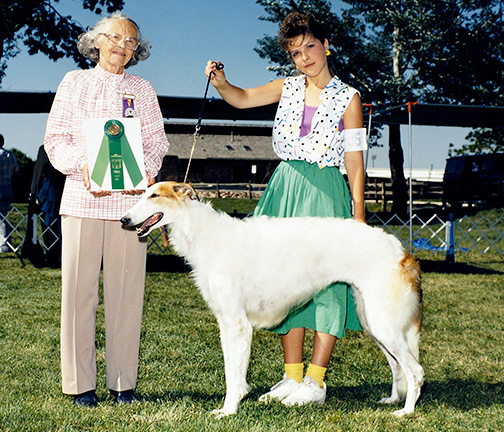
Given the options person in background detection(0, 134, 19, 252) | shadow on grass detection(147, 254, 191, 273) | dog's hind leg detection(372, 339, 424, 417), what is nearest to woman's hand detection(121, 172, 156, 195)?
dog's hind leg detection(372, 339, 424, 417)

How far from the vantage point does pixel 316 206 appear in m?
3.69

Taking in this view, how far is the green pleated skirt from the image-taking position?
12.1 ft

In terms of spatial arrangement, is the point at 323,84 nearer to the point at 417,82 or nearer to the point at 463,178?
the point at 417,82

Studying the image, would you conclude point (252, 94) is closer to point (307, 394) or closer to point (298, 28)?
point (298, 28)

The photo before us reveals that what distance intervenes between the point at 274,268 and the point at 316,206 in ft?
1.87

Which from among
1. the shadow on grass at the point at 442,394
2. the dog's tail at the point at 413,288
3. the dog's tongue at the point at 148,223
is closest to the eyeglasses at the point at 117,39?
the dog's tongue at the point at 148,223

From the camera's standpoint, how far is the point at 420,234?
15352 mm

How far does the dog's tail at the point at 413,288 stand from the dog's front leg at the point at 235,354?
3.19 feet

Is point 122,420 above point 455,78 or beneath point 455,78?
beneath

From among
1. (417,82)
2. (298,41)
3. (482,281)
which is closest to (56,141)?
(298,41)

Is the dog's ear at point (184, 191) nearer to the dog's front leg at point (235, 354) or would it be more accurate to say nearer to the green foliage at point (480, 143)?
the dog's front leg at point (235, 354)

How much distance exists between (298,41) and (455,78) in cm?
2066

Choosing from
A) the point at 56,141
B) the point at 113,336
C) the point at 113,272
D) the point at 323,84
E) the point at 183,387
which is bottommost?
the point at 183,387

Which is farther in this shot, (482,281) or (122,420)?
(482,281)
